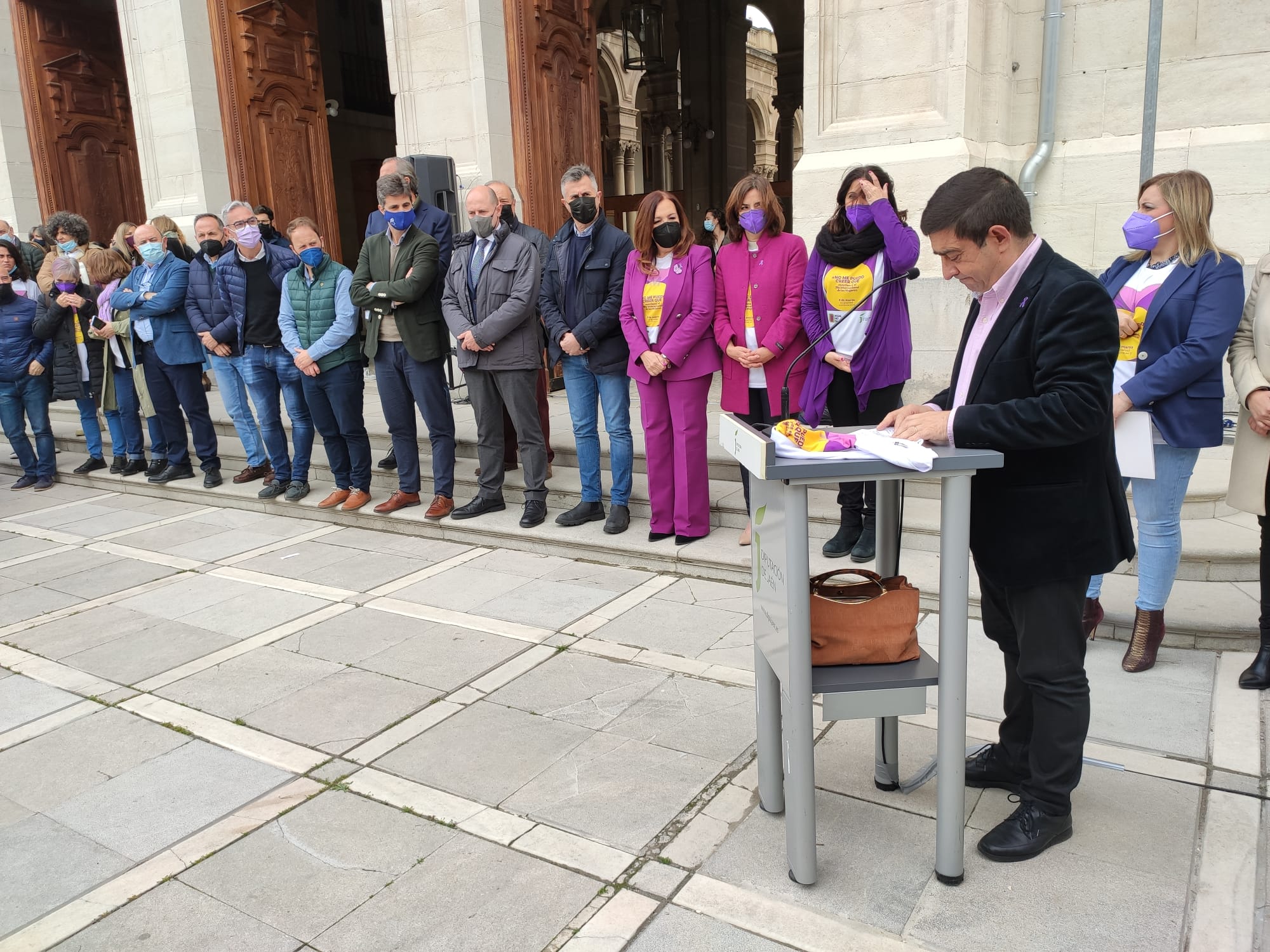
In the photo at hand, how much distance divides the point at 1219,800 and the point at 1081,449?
1280 mm

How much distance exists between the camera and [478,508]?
622 cm

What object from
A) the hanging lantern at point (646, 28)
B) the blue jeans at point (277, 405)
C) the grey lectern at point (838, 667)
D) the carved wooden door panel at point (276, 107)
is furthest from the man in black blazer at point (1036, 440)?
the hanging lantern at point (646, 28)

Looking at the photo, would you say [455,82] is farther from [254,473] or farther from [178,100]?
[254,473]

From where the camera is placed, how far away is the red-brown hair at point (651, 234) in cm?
518

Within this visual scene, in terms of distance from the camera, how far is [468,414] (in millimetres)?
8664

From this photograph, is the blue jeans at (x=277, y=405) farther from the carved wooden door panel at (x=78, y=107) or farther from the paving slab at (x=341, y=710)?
the carved wooden door panel at (x=78, y=107)

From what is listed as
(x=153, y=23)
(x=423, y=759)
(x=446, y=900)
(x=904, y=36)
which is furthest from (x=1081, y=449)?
(x=153, y=23)

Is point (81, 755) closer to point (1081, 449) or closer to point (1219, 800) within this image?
point (1081, 449)

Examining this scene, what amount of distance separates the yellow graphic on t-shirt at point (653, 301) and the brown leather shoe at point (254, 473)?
12.8 ft

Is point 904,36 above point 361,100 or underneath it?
underneath

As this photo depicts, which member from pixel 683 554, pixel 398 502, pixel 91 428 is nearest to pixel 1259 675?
pixel 683 554

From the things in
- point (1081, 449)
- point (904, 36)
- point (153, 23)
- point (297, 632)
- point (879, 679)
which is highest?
point (153, 23)

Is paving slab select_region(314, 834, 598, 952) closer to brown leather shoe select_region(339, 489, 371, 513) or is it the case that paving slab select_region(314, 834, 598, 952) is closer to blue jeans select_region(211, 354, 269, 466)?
brown leather shoe select_region(339, 489, 371, 513)

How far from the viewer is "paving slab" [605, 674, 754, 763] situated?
3.34 meters
